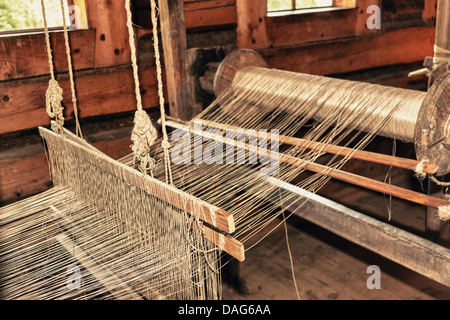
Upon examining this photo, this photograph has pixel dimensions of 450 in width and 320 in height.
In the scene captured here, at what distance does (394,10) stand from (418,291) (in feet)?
9.23

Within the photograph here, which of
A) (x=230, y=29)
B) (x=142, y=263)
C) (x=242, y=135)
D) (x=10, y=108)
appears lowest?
(x=142, y=263)

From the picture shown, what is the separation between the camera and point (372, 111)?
247 cm

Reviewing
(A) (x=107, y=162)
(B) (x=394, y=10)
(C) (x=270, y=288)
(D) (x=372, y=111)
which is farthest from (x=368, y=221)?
(B) (x=394, y=10)

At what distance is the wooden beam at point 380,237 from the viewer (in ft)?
6.64

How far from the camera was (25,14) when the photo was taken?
10.3ft

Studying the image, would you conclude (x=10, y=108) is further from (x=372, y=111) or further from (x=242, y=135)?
(x=372, y=111)

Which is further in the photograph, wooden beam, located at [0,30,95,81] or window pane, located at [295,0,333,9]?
window pane, located at [295,0,333,9]

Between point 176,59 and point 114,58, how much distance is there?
18.1 inches

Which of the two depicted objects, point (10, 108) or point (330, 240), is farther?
point (330, 240)

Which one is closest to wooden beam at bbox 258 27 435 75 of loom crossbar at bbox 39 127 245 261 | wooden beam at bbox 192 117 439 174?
wooden beam at bbox 192 117 439 174

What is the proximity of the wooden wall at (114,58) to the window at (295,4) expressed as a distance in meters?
0.21

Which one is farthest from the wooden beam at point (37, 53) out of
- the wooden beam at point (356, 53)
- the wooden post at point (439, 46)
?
the wooden post at point (439, 46)

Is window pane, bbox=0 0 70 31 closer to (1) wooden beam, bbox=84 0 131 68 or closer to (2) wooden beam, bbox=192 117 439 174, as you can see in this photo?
(1) wooden beam, bbox=84 0 131 68

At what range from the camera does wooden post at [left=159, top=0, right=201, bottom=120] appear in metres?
3.21
